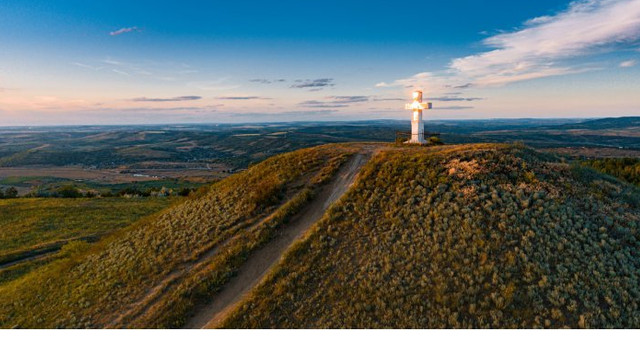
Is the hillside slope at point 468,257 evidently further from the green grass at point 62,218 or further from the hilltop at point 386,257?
the green grass at point 62,218

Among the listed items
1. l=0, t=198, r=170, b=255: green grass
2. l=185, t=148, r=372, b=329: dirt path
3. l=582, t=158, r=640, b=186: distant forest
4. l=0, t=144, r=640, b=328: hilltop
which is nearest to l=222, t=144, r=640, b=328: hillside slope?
l=0, t=144, r=640, b=328: hilltop

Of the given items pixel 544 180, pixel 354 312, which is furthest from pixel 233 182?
pixel 544 180

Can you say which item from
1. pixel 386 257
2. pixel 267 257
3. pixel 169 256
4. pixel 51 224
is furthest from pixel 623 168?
pixel 51 224

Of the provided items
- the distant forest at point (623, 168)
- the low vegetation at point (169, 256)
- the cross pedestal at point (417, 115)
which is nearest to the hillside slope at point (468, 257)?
the low vegetation at point (169, 256)

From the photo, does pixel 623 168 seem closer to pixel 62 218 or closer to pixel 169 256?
pixel 169 256

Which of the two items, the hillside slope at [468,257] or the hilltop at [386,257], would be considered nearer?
the hillside slope at [468,257]

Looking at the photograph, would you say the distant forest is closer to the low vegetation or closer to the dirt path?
the low vegetation

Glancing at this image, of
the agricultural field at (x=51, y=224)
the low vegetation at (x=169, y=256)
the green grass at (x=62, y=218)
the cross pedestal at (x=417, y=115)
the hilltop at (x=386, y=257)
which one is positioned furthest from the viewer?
the green grass at (x=62, y=218)
